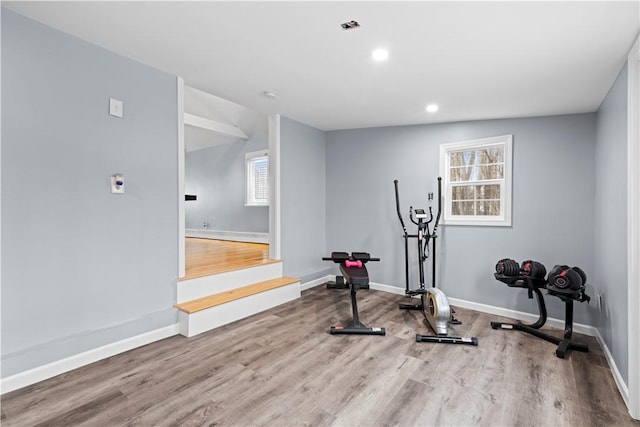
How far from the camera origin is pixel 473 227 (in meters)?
4.04

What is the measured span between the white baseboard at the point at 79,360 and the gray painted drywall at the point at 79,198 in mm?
49

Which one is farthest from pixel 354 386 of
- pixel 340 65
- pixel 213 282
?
pixel 340 65

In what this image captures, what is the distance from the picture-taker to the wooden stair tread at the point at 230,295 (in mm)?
3110

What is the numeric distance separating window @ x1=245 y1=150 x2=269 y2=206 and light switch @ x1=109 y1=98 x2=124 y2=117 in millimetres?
3701

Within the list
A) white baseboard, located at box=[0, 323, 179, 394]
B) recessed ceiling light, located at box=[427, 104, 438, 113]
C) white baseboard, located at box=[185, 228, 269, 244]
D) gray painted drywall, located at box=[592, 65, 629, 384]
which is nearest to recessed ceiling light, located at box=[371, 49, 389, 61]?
recessed ceiling light, located at box=[427, 104, 438, 113]

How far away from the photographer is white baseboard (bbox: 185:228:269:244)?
6.48 m

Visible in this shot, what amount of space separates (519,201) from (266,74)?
3.29m

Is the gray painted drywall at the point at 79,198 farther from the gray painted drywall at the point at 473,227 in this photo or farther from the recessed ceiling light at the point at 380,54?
the gray painted drywall at the point at 473,227

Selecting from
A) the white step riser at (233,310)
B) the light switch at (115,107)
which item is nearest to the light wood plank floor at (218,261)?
the white step riser at (233,310)

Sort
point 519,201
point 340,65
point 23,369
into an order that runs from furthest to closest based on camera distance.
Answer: point 519,201 < point 340,65 < point 23,369

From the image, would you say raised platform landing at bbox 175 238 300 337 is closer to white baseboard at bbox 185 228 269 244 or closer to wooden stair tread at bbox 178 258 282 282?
wooden stair tread at bbox 178 258 282 282

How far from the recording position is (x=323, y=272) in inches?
205

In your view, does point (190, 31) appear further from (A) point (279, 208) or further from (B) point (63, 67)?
(A) point (279, 208)

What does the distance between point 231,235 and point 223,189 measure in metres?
1.09
